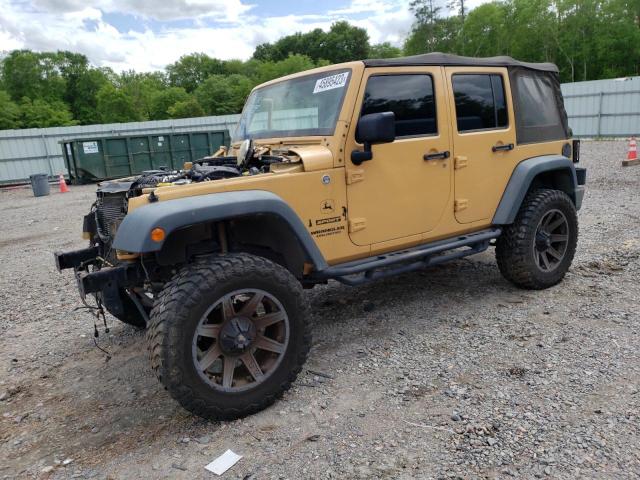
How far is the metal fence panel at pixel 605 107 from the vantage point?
1983cm

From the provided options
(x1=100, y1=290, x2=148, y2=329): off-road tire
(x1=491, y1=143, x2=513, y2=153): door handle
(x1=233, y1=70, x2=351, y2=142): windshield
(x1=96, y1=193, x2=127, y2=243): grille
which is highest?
(x1=233, y1=70, x2=351, y2=142): windshield

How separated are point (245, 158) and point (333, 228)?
838 millimetres

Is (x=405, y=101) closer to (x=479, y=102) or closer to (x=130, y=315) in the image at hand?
(x=479, y=102)

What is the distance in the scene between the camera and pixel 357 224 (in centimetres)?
355

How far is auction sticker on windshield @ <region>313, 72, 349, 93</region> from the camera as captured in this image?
3602 millimetres

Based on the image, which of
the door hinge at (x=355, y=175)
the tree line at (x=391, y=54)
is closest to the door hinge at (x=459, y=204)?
the door hinge at (x=355, y=175)

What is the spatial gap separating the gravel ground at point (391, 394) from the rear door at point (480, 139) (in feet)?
3.16

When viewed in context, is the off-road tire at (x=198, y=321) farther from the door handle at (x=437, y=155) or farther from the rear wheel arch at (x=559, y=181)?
the rear wheel arch at (x=559, y=181)

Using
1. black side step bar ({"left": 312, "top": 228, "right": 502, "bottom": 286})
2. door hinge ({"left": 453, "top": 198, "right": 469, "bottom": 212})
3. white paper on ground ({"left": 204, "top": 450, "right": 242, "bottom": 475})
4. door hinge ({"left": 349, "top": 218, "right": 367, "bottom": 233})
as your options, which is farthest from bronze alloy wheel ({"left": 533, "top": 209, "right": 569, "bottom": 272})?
white paper on ground ({"left": 204, "top": 450, "right": 242, "bottom": 475})

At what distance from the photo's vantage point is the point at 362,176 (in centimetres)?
351

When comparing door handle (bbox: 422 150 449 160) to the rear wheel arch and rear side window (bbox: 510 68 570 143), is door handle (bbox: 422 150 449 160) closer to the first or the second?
rear side window (bbox: 510 68 570 143)

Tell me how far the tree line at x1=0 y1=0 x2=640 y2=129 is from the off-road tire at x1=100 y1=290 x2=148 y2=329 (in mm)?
50103

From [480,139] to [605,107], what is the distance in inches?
783

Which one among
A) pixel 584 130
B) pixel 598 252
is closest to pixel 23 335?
pixel 598 252
